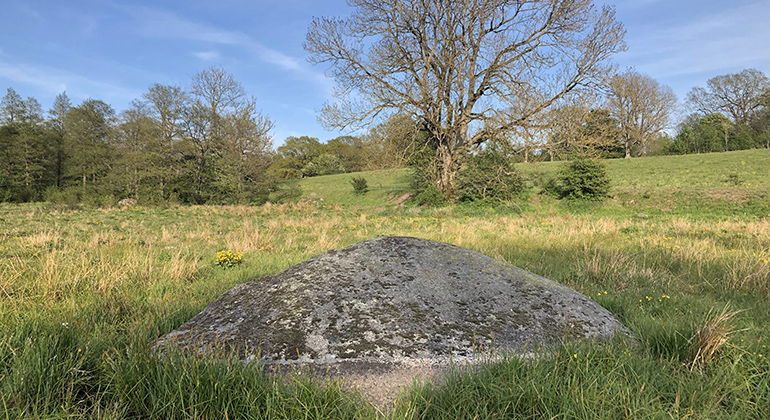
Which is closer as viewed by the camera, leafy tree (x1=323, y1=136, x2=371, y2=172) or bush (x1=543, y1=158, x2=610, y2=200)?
bush (x1=543, y1=158, x2=610, y2=200)

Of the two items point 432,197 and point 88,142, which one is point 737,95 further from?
point 88,142

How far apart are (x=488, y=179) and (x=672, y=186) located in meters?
15.0

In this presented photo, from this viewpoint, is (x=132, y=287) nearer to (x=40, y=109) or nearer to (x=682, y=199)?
(x=682, y=199)

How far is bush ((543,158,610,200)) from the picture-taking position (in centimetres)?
2164

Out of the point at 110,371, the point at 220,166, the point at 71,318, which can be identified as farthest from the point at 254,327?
the point at 220,166

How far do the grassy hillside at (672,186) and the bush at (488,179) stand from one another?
176 centimetres

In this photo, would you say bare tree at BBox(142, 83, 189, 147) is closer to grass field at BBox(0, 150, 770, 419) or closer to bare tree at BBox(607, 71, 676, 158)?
grass field at BBox(0, 150, 770, 419)

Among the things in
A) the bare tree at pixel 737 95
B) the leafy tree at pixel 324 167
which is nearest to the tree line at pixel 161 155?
the leafy tree at pixel 324 167

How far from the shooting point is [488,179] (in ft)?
73.3

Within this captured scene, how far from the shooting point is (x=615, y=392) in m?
1.73

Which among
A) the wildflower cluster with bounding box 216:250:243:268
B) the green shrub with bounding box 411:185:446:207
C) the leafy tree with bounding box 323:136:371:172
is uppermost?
the leafy tree with bounding box 323:136:371:172

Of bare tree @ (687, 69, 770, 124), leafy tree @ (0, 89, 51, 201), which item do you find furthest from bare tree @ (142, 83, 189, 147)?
bare tree @ (687, 69, 770, 124)

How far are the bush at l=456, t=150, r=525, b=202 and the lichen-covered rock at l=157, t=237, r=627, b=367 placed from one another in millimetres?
19916

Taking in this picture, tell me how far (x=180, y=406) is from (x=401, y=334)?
126 centimetres
